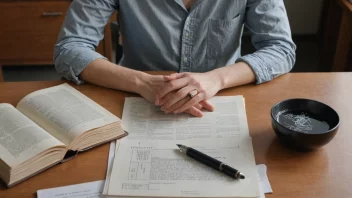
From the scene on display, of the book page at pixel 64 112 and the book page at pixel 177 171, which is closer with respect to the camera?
the book page at pixel 177 171

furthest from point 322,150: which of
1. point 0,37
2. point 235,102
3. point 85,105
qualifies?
point 0,37

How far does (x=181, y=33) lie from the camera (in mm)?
1291

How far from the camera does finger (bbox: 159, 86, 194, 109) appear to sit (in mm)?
991

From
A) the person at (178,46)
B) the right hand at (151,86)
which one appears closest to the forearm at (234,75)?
the person at (178,46)

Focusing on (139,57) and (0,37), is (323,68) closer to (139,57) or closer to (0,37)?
(139,57)

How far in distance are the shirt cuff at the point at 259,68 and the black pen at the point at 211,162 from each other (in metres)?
0.35

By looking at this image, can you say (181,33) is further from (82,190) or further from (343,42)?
(343,42)

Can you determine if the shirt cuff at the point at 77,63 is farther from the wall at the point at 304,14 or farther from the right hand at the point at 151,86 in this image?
the wall at the point at 304,14

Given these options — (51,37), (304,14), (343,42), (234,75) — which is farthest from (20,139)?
(304,14)

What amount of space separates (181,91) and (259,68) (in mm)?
231

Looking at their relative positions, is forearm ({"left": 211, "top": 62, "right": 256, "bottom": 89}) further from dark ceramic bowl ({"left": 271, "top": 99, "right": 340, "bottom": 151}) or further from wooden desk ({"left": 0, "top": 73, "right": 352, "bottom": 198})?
dark ceramic bowl ({"left": 271, "top": 99, "right": 340, "bottom": 151})

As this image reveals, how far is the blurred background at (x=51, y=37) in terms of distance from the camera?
2.31 metres

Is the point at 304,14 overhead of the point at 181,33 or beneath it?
beneath

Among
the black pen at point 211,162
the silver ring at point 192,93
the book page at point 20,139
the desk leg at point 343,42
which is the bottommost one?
the desk leg at point 343,42
